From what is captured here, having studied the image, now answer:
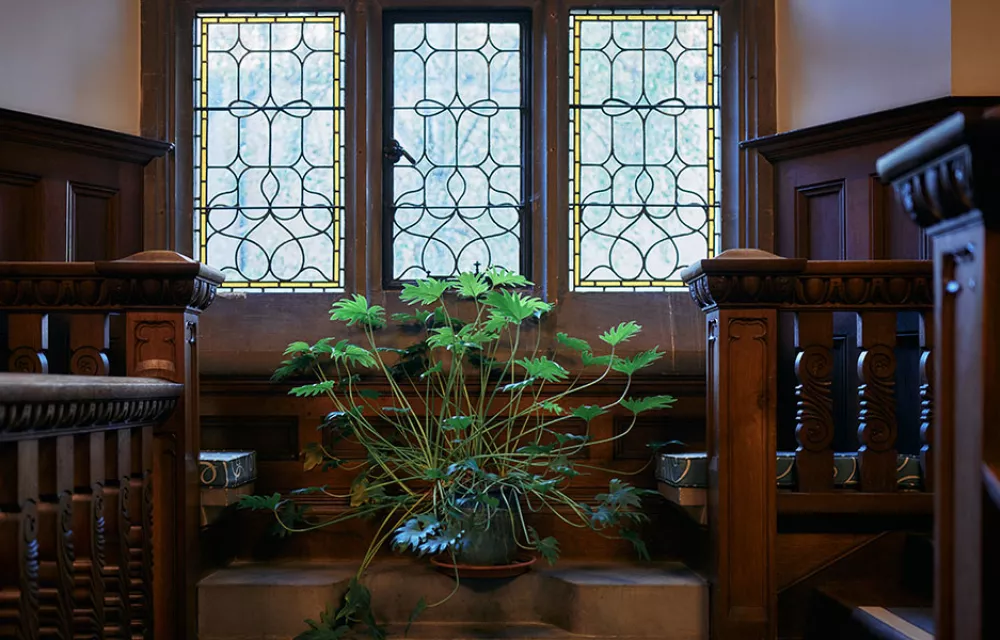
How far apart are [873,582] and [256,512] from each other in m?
1.85

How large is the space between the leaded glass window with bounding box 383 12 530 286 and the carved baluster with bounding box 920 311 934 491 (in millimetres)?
1660

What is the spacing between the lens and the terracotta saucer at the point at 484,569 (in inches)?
110

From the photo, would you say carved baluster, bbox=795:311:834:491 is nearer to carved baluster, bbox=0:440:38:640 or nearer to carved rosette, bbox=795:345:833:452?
carved rosette, bbox=795:345:833:452

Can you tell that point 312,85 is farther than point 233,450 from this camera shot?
Yes

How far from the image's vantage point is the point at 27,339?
2.56m

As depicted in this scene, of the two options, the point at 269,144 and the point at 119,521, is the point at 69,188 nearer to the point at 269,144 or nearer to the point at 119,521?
the point at 269,144

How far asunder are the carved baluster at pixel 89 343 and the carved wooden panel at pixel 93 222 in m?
1.10

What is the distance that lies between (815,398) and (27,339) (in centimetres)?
199

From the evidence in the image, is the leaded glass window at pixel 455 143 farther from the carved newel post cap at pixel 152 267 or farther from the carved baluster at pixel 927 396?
the carved baluster at pixel 927 396

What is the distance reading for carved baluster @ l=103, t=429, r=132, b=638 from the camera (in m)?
2.05

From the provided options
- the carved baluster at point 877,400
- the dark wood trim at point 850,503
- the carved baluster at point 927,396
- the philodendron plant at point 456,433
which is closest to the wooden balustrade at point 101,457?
the philodendron plant at point 456,433

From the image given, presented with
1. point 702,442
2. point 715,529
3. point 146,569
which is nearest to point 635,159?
point 702,442

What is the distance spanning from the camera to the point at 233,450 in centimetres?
344

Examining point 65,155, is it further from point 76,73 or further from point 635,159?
point 635,159
